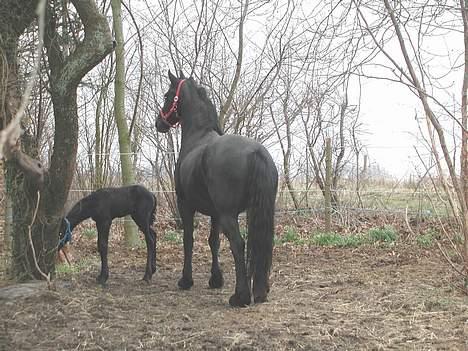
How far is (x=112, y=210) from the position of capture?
6410 millimetres

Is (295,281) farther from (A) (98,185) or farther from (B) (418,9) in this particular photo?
(A) (98,185)

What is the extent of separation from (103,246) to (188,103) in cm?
199

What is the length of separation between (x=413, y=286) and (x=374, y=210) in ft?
18.8

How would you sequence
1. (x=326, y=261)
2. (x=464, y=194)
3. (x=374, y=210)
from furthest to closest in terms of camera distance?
(x=374, y=210) < (x=326, y=261) < (x=464, y=194)

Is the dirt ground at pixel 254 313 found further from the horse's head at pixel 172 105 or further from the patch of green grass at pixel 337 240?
the patch of green grass at pixel 337 240

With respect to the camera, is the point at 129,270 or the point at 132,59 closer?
the point at 129,270

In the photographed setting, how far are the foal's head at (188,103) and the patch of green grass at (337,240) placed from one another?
3.98m

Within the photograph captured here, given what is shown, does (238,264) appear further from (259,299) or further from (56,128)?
(56,128)

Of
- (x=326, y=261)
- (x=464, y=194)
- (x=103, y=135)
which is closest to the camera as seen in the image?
(x=464, y=194)

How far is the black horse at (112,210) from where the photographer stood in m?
6.28

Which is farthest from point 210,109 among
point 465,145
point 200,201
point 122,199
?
point 465,145

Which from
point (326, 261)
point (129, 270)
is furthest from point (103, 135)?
point (326, 261)

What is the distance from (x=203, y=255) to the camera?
28.1ft

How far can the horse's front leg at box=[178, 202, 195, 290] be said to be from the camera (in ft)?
19.3
